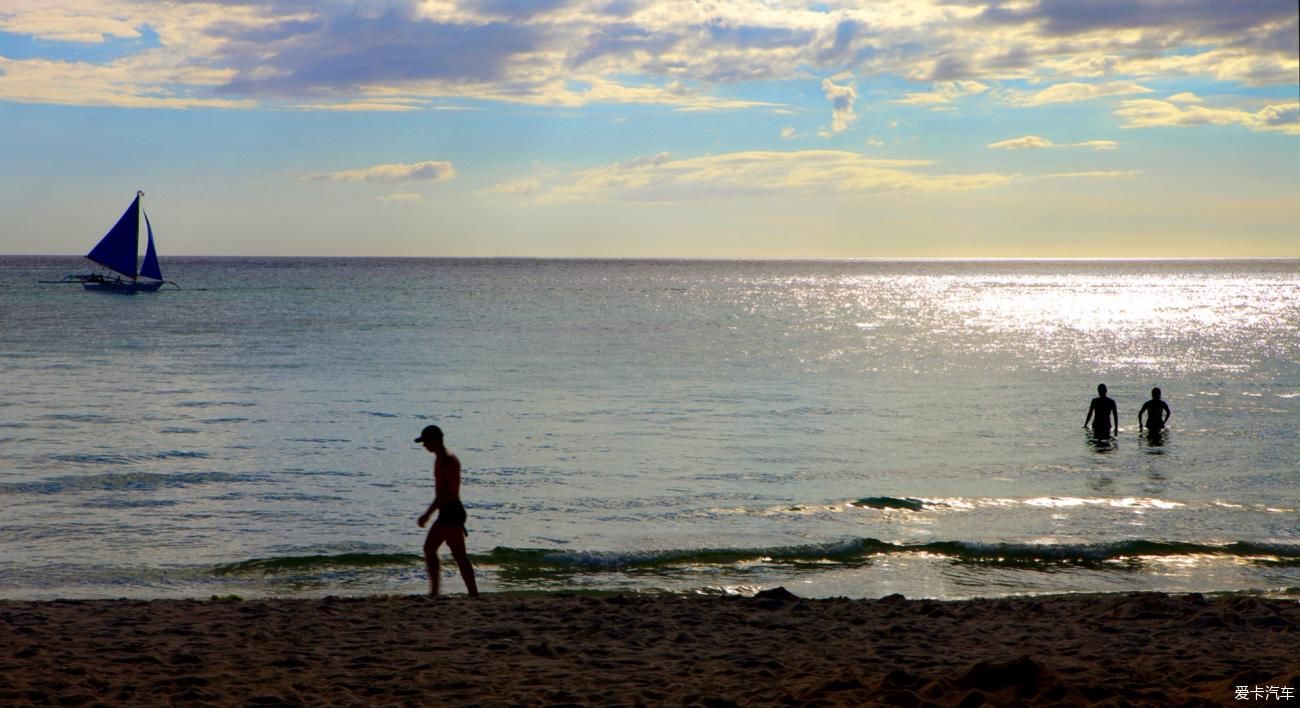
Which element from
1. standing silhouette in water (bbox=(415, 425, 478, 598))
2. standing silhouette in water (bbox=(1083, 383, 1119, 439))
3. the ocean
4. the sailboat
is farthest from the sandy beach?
the sailboat

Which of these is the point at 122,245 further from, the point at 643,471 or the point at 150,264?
the point at 643,471

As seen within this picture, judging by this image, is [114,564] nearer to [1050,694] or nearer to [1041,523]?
[1050,694]

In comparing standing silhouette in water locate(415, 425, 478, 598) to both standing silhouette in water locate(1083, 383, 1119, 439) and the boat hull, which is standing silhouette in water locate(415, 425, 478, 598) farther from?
the boat hull

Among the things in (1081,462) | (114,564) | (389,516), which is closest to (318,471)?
(389,516)

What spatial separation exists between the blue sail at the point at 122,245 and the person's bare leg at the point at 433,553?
6624 cm

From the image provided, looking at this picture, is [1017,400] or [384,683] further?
[1017,400]

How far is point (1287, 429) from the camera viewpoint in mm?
24375

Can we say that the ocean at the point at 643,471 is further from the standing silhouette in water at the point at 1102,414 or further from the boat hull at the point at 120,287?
the boat hull at the point at 120,287

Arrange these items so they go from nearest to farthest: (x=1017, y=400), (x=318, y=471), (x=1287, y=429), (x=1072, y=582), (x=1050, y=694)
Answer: (x=1050, y=694) → (x=1072, y=582) → (x=318, y=471) → (x=1287, y=429) → (x=1017, y=400)

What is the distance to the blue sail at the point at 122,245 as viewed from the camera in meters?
70.2

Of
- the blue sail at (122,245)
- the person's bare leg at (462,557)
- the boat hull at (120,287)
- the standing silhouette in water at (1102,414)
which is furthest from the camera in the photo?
the boat hull at (120,287)

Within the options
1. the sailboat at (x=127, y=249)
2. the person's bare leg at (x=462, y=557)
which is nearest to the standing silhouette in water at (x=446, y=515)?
the person's bare leg at (x=462, y=557)

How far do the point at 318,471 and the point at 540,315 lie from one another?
174 feet

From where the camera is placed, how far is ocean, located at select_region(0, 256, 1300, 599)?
12.7 metres
